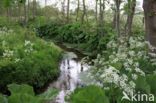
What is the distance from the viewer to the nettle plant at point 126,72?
123 centimetres

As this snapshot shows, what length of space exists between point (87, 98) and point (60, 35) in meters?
14.1

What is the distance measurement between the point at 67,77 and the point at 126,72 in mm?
3164

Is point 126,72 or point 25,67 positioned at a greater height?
point 126,72

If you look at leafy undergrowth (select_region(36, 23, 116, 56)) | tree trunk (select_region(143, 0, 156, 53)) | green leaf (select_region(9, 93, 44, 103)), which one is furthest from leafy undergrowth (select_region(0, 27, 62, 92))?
green leaf (select_region(9, 93, 44, 103))

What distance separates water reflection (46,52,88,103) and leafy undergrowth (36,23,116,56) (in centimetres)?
135

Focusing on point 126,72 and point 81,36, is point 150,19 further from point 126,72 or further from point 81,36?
point 81,36

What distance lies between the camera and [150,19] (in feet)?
13.5

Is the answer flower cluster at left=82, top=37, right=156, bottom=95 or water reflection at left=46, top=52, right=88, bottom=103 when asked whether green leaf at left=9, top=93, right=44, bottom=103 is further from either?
water reflection at left=46, top=52, right=88, bottom=103

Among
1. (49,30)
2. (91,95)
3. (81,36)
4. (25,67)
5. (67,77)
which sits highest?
(49,30)

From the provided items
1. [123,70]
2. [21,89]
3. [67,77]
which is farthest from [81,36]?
[21,89]

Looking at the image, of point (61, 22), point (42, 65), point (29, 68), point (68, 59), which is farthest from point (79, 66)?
point (61, 22)

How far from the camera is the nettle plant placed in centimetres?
123

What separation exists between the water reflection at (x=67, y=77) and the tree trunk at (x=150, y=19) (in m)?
2.11

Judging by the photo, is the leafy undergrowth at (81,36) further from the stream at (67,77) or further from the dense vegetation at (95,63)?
the stream at (67,77)
